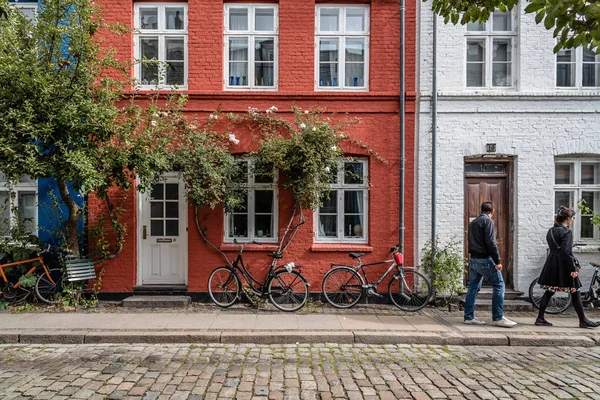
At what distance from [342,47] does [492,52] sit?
123 inches

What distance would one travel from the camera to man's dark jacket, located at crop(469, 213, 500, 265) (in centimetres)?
706

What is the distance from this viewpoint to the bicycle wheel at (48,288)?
8125mm

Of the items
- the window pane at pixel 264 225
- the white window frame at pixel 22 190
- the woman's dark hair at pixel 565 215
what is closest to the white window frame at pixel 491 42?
the woman's dark hair at pixel 565 215

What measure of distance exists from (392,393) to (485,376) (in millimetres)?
1309

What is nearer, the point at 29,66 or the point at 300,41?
the point at 29,66

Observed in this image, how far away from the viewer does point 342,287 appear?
27.3ft

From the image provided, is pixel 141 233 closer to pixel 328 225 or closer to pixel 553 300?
pixel 328 225

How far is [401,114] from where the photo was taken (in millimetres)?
8758

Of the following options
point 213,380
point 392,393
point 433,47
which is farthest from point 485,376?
point 433,47

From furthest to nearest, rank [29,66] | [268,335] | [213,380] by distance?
1. [29,66]
2. [268,335]
3. [213,380]

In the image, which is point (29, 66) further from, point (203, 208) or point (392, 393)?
point (392, 393)

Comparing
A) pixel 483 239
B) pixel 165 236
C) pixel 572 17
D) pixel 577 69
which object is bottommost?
pixel 165 236

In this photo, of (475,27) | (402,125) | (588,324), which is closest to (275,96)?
(402,125)

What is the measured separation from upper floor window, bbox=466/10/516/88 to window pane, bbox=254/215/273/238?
506 cm
